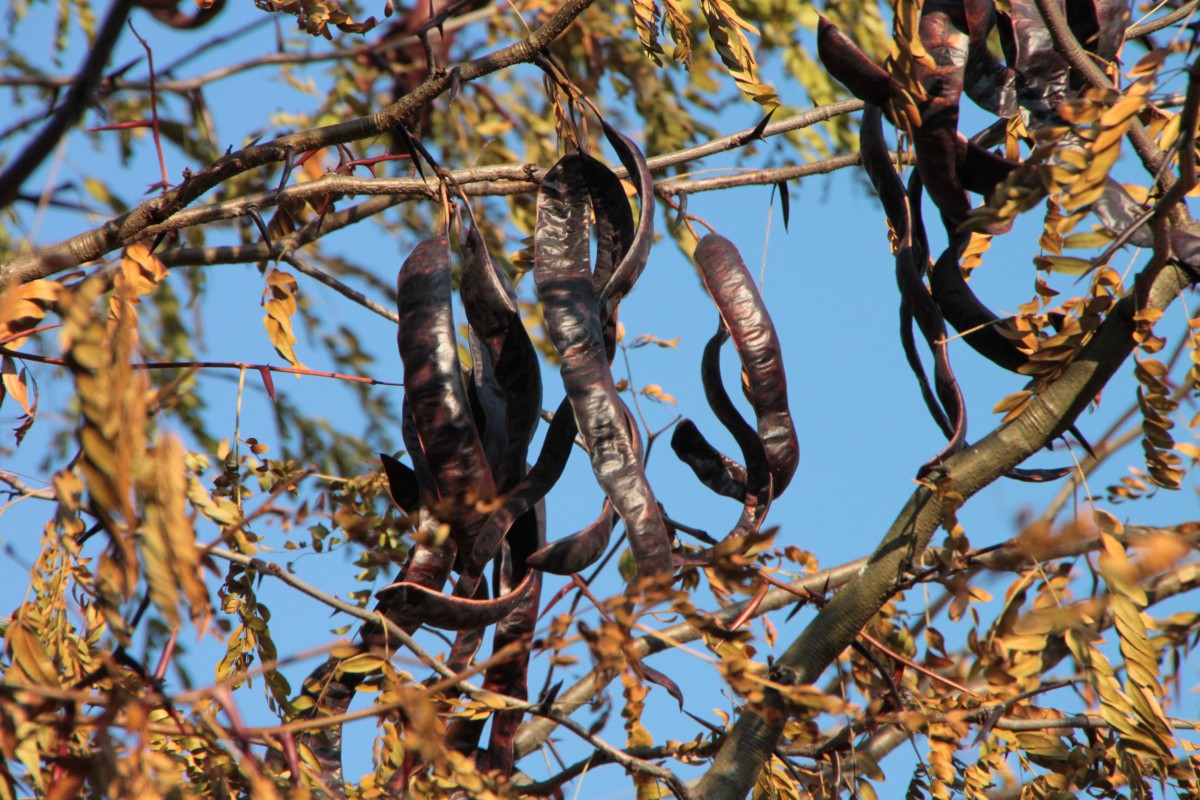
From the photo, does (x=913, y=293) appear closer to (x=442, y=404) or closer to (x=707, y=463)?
(x=707, y=463)

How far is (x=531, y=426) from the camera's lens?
1.88m

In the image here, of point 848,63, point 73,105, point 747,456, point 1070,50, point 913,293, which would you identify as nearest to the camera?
point 73,105

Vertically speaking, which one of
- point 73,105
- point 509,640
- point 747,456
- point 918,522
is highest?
point 747,456

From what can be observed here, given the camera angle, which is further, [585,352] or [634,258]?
[634,258]

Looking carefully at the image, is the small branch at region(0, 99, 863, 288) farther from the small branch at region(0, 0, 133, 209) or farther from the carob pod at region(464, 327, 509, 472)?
the small branch at region(0, 0, 133, 209)

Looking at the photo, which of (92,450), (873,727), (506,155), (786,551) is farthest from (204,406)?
(92,450)

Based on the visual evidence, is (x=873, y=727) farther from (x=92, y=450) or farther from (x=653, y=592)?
(x=92, y=450)

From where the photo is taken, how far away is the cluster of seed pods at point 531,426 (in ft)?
5.59

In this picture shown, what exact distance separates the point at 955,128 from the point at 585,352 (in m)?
0.66

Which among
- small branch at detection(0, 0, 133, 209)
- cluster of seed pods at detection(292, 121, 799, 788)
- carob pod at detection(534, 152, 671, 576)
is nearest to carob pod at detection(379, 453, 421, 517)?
cluster of seed pods at detection(292, 121, 799, 788)

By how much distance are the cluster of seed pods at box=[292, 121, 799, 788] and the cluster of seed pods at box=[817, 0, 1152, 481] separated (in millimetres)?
257

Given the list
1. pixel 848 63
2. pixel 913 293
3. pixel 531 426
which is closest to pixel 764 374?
pixel 913 293

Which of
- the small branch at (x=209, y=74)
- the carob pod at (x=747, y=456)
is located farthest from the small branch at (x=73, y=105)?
the carob pod at (x=747, y=456)

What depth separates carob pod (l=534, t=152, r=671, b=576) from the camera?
5.39 feet
